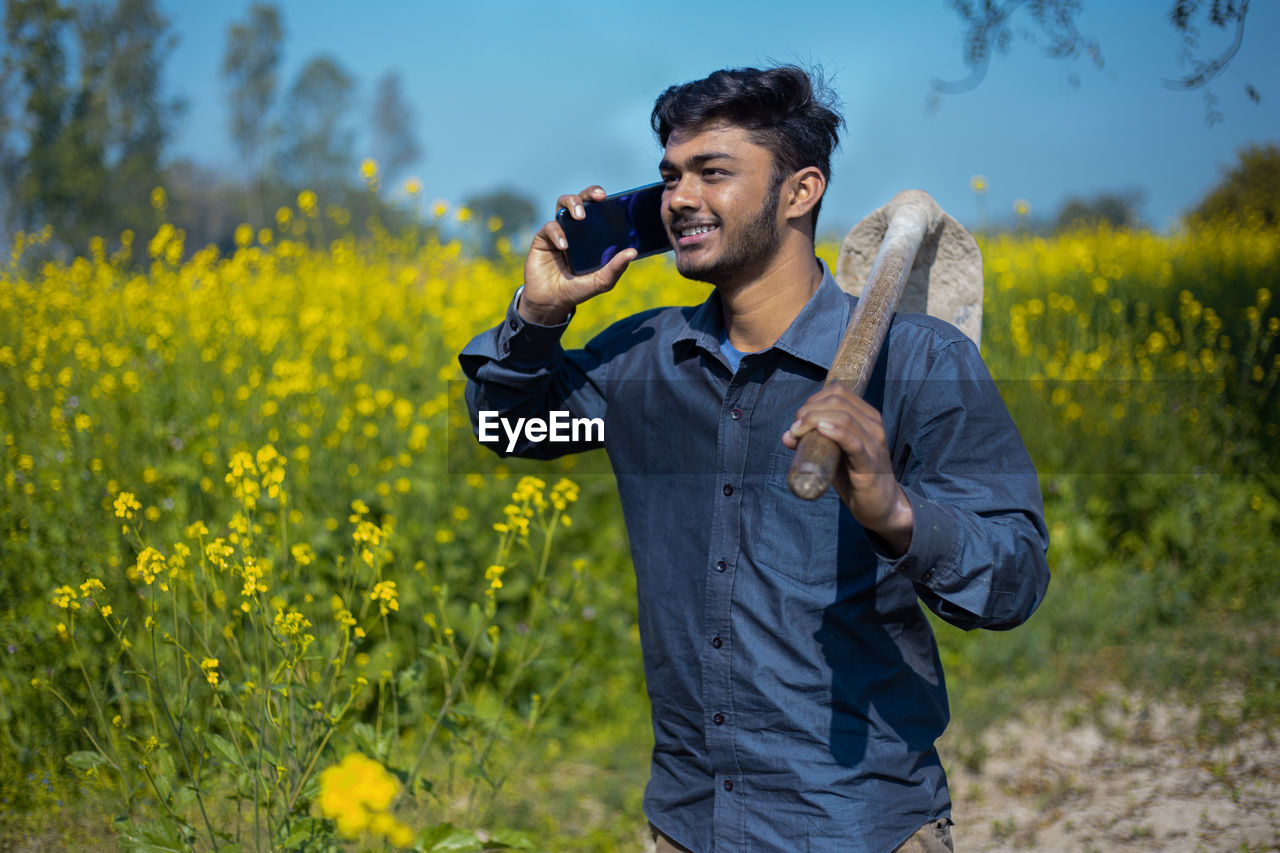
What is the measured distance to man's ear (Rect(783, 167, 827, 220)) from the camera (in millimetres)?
1822

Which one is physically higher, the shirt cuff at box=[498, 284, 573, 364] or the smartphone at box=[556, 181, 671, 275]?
the smartphone at box=[556, 181, 671, 275]

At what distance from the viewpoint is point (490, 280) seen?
19.9 ft

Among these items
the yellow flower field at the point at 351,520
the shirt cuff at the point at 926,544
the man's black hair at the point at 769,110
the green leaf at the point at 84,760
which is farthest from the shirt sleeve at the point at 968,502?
the green leaf at the point at 84,760

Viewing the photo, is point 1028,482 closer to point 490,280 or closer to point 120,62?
point 490,280

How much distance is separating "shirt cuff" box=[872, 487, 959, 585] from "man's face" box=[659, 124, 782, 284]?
63 centimetres

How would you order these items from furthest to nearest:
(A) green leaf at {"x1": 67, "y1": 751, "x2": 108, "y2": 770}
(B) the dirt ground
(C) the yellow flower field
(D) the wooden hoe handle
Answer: (B) the dirt ground < (C) the yellow flower field < (A) green leaf at {"x1": 67, "y1": 751, "x2": 108, "y2": 770} < (D) the wooden hoe handle

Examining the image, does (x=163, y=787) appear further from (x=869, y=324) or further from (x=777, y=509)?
(x=869, y=324)

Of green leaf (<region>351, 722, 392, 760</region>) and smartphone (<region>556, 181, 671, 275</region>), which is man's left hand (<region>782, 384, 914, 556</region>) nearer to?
smartphone (<region>556, 181, 671, 275</region>)

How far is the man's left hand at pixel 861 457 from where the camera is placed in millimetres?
1185

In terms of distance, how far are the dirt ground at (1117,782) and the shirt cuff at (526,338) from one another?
91.1 inches

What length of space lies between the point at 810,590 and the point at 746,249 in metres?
0.62

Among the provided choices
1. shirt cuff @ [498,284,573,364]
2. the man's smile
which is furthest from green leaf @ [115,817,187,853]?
the man's smile

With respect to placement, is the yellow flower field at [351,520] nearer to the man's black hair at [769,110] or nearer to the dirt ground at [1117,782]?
the dirt ground at [1117,782]

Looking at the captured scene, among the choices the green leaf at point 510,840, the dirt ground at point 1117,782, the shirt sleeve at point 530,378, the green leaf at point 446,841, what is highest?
the shirt sleeve at point 530,378
